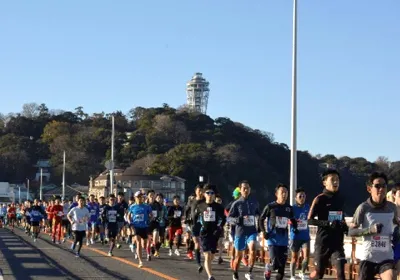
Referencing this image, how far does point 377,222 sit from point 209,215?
6839mm

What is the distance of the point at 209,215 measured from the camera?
51.8ft

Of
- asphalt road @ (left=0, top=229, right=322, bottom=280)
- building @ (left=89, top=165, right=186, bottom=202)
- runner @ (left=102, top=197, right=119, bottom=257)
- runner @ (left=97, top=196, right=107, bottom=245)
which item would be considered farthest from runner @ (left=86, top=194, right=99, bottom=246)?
building @ (left=89, top=165, right=186, bottom=202)

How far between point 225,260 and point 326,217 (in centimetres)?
1129

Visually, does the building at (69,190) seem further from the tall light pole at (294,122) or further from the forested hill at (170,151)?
the tall light pole at (294,122)

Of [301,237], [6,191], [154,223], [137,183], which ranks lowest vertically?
[301,237]

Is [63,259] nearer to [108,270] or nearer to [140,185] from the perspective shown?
[108,270]

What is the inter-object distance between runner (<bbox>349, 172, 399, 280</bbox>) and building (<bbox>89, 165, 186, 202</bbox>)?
328 feet

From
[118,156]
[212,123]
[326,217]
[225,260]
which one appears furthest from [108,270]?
[212,123]

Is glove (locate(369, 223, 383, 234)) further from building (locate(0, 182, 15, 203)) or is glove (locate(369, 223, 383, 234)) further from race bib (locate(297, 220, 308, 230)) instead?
building (locate(0, 182, 15, 203))

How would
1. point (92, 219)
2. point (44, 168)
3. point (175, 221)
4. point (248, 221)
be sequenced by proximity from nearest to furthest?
point (248, 221)
point (175, 221)
point (92, 219)
point (44, 168)

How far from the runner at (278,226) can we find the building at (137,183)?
312 feet

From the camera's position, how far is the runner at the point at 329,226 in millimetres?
10844

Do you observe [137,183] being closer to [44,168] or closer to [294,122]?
[44,168]

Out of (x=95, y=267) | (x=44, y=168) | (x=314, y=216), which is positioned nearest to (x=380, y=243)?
(x=314, y=216)
